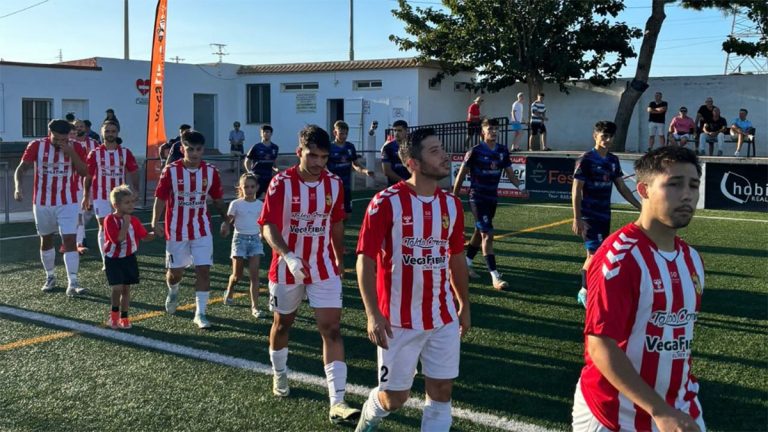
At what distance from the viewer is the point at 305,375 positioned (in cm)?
634

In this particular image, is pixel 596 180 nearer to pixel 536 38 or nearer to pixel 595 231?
pixel 595 231

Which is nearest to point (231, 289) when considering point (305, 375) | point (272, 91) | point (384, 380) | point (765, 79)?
point (305, 375)

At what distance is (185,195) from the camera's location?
7.78 meters

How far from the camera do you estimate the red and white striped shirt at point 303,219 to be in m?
5.59

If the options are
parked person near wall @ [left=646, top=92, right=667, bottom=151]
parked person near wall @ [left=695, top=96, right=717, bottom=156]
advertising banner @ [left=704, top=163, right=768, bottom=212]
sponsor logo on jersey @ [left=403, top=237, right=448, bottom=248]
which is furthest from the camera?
parked person near wall @ [left=646, top=92, right=667, bottom=151]

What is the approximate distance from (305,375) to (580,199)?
3.81 metres

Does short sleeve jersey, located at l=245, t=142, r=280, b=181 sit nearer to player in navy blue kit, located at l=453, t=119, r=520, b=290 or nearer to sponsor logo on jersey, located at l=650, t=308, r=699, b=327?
player in navy blue kit, located at l=453, t=119, r=520, b=290

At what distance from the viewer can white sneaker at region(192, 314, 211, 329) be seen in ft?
25.5

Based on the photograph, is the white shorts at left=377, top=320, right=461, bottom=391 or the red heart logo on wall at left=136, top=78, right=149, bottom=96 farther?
the red heart logo on wall at left=136, top=78, right=149, bottom=96

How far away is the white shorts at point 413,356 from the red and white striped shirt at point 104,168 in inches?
283

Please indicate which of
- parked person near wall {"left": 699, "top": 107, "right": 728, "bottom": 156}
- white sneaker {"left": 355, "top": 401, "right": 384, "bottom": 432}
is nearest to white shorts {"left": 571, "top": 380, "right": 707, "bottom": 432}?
white sneaker {"left": 355, "top": 401, "right": 384, "bottom": 432}

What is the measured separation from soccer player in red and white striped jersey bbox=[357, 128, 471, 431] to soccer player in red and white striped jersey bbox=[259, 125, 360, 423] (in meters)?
0.98

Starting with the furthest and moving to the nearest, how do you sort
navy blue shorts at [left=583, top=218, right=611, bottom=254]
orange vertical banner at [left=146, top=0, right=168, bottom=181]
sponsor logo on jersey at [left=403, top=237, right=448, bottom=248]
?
orange vertical banner at [left=146, top=0, right=168, bottom=181], navy blue shorts at [left=583, top=218, right=611, bottom=254], sponsor logo on jersey at [left=403, top=237, right=448, bottom=248]

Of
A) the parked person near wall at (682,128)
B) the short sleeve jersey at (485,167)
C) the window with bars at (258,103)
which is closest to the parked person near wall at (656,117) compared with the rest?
the parked person near wall at (682,128)
